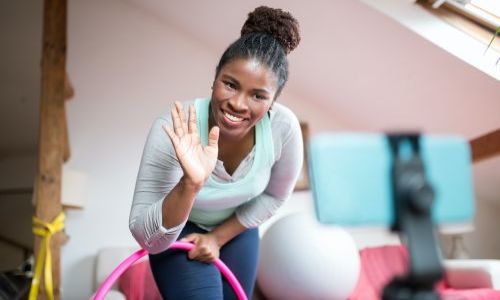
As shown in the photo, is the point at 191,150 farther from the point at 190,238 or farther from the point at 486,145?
the point at 486,145

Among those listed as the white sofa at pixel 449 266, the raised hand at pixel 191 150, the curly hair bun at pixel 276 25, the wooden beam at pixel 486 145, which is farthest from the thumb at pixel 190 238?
the wooden beam at pixel 486 145

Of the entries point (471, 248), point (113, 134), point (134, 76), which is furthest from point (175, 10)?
point (471, 248)

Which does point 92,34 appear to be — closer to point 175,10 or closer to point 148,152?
point 175,10

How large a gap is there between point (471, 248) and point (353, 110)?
46.8 inches

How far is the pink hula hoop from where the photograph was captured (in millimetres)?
1048

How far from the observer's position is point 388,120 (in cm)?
284

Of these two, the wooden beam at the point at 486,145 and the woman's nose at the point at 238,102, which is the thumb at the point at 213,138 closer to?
the woman's nose at the point at 238,102

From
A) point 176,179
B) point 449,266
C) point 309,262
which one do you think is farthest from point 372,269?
point 176,179

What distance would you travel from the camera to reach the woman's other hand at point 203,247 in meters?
1.04

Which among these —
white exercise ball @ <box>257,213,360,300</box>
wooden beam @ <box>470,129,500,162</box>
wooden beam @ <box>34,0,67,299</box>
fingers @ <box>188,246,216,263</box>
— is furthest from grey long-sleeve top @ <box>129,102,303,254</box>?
wooden beam @ <box>470,129,500,162</box>

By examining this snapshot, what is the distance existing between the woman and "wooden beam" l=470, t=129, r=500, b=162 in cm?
158

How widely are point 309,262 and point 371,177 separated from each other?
1607 mm

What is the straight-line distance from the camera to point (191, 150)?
736mm

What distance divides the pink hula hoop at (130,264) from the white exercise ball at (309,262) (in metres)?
0.75
